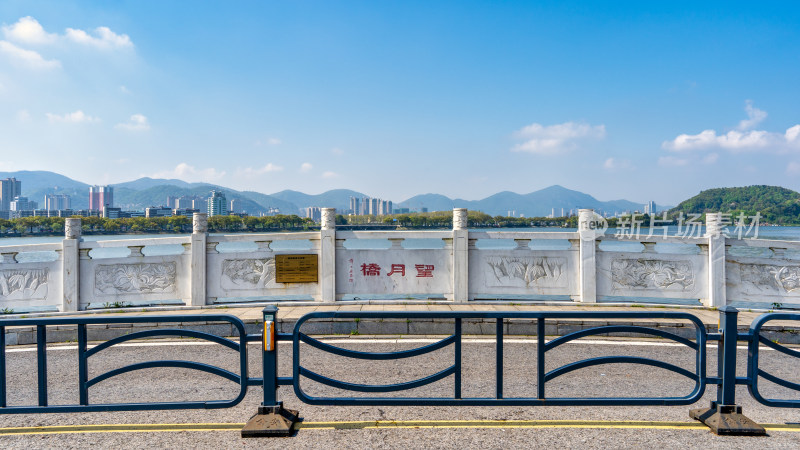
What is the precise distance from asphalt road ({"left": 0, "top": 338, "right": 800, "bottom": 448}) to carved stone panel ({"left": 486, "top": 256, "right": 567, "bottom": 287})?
2137 millimetres

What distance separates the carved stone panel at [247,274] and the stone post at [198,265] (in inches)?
15.0

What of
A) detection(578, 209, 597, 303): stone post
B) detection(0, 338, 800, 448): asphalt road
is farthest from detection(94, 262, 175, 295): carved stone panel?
detection(578, 209, 597, 303): stone post

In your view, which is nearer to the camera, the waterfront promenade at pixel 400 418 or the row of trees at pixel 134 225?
the waterfront promenade at pixel 400 418

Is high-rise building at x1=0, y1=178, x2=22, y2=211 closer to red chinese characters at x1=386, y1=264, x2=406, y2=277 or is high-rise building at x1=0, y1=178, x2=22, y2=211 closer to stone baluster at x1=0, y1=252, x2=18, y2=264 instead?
stone baluster at x1=0, y1=252, x2=18, y2=264

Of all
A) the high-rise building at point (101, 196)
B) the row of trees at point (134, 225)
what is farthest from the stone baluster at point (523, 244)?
the high-rise building at point (101, 196)

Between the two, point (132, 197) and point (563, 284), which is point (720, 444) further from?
point (132, 197)

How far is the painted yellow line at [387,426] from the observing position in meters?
3.67

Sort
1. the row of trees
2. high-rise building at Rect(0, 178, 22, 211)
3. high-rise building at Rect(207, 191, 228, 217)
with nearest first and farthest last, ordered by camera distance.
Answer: the row of trees, high-rise building at Rect(207, 191, 228, 217), high-rise building at Rect(0, 178, 22, 211)

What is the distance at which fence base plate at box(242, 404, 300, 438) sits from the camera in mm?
3494

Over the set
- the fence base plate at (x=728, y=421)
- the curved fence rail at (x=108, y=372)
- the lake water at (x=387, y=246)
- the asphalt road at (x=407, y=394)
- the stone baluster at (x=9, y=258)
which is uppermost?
the lake water at (x=387, y=246)

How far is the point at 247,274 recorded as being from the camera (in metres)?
8.87

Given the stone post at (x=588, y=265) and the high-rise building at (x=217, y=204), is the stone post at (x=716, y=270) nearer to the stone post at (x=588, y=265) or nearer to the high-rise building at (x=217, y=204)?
the stone post at (x=588, y=265)

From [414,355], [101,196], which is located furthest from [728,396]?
[101,196]

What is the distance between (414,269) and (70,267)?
21.9 feet
